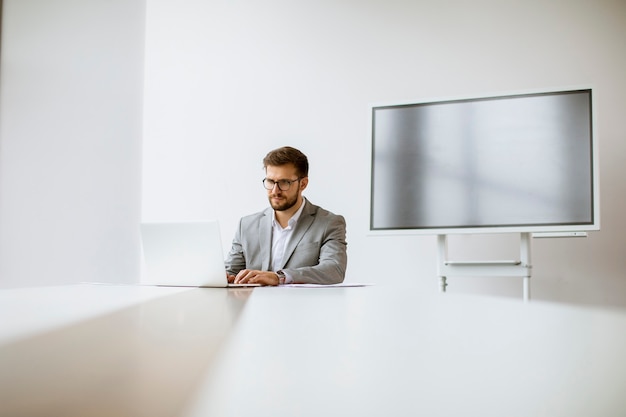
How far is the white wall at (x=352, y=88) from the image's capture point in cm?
349

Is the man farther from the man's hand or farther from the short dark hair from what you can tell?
the man's hand

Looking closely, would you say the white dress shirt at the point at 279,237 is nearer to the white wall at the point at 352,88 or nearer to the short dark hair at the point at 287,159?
the short dark hair at the point at 287,159

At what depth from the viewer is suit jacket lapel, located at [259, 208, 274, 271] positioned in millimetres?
2871

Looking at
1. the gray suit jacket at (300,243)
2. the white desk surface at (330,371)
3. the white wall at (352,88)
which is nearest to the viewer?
the white desk surface at (330,371)

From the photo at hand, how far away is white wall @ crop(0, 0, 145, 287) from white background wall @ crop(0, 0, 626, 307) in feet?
0.04

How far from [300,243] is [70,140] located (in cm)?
194

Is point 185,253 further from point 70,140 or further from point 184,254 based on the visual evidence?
point 70,140

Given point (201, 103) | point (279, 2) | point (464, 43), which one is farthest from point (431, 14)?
point (201, 103)

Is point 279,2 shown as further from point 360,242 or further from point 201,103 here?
point 360,242

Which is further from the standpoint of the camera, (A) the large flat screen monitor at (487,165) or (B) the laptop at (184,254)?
(A) the large flat screen monitor at (487,165)

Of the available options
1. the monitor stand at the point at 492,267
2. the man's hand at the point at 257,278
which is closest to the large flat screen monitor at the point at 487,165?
the monitor stand at the point at 492,267

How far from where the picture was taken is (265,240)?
290cm

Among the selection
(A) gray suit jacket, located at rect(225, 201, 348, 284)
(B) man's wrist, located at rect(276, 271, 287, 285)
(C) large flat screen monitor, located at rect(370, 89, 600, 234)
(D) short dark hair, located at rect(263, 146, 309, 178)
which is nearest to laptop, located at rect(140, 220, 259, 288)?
(B) man's wrist, located at rect(276, 271, 287, 285)

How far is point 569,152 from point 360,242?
4.65 ft
